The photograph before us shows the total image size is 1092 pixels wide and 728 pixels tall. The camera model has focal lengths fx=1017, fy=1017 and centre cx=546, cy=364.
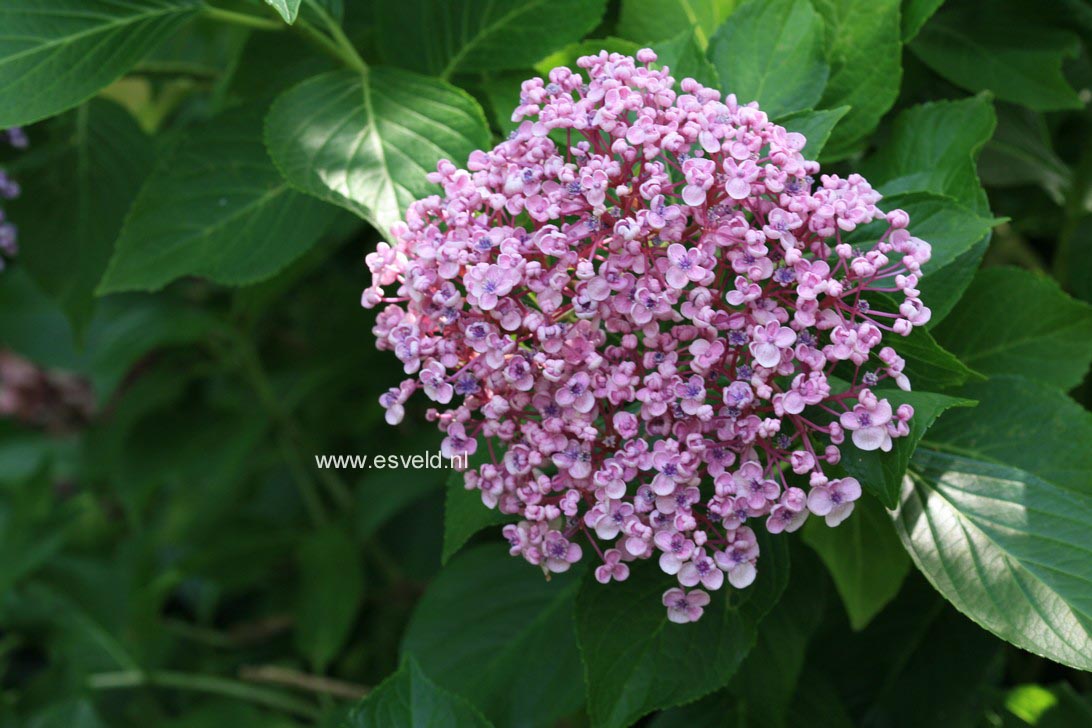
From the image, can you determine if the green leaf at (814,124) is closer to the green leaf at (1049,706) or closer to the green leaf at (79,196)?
the green leaf at (1049,706)

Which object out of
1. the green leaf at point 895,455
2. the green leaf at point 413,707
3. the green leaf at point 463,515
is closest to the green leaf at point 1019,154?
the green leaf at point 895,455

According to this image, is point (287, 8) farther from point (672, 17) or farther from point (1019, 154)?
point (1019, 154)

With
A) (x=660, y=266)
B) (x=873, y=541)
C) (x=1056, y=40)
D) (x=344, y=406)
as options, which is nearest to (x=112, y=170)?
(x=344, y=406)

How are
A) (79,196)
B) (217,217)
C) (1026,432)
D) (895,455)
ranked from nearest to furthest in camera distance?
(895,455)
(1026,432)
(217,217)
(79,196)

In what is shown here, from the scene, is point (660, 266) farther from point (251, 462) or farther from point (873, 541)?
point (251, 462)

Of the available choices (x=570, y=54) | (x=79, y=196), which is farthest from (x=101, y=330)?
(x=570, y=54)

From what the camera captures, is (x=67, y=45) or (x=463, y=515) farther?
(x=67, y=45)

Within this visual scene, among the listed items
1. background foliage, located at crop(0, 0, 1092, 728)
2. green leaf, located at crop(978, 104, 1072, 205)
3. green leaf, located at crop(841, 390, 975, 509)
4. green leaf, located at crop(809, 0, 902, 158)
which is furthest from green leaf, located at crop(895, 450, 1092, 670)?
green leaf, located at crop(978, 104, 1072, 205)

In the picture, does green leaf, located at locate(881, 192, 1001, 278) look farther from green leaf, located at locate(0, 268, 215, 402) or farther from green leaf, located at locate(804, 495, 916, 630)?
green leaf, located at locate(0, 268, 215, 402)
